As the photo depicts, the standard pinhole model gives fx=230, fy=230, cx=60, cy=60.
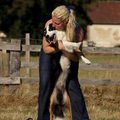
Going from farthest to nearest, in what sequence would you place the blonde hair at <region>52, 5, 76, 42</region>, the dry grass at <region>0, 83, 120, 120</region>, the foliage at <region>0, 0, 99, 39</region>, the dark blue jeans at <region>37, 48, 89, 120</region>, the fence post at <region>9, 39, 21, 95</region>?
the foliage at <region>0, 0, 99, 39</region> → the fence post at <region>9, 39, 21, 95</region> → the dry grass at <region>0, 83, 120, 120</region> → the dark blue jeans at <region>37, 48, 89, 120</region> → the blonde hair at <region>52, 5, 76, 42</region>

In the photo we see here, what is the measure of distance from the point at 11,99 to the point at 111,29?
27.9 metres

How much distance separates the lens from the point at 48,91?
3.38 metres

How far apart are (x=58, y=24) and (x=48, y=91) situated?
100 centimetres

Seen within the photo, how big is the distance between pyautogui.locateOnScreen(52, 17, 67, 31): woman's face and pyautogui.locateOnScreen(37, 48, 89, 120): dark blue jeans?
1.56 ft

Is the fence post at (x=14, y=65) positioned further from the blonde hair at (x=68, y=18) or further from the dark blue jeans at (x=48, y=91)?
the blonde hair at (x=68, y=18)

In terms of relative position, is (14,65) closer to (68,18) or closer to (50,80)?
(50,80)

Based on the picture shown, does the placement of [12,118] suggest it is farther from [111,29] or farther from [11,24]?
[111,29]

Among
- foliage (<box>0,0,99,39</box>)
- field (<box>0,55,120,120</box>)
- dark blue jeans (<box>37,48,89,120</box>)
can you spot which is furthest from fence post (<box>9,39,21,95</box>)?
foliage (<box>0,0,99,39</box>)

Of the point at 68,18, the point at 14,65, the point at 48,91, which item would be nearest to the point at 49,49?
Answer: the point at 68,18

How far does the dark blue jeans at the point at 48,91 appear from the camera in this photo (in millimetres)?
3346

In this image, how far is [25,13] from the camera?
66.3 feet

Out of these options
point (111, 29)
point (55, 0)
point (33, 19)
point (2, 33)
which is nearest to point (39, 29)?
point (33, 19)

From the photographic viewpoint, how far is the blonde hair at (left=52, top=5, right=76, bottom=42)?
2.94m

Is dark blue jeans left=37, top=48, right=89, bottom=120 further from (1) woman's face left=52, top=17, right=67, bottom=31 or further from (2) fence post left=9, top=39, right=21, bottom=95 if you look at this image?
(2) fence post left=9, top=39, right=21, bottom=95
